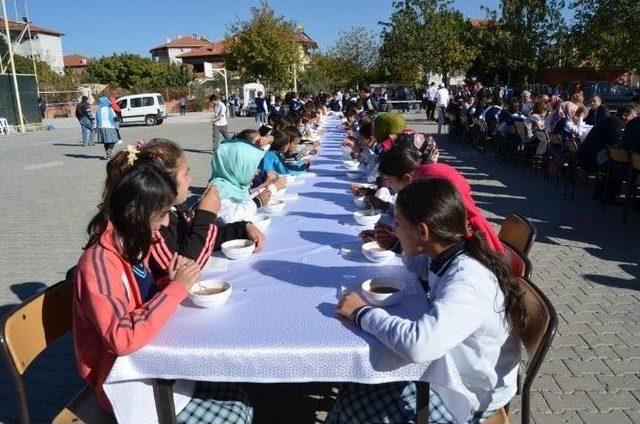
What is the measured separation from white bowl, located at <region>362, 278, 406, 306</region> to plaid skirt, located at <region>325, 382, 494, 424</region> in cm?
32

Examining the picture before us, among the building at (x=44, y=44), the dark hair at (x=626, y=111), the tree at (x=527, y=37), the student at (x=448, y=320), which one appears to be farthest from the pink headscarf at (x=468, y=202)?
the building at (x=44, y=44)

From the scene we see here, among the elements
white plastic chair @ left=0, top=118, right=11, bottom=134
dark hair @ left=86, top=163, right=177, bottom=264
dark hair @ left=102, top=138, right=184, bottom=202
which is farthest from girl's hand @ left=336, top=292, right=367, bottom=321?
white plastic chair @ left=0, top=118, right=11, bottom=134

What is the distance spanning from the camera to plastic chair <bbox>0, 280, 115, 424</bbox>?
1785 millimetres

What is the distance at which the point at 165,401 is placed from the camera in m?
1.75

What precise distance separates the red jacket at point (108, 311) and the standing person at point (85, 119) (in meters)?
15.5

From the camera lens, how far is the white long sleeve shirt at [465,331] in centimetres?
157

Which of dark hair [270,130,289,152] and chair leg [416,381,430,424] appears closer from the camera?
chair leg [416,381,430,424]

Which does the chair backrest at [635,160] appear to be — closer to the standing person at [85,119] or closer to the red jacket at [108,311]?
the red jacket at [108,311]

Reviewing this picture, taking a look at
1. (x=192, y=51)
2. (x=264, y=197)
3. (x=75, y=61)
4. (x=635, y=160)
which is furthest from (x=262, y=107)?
(x=75, y=61)

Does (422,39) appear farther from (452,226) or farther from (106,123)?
(452,226)

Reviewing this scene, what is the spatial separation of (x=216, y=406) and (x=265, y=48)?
3351 cm

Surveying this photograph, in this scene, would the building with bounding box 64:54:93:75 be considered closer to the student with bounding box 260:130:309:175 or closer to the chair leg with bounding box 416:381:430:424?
the student with bounding box 260:130:309:175

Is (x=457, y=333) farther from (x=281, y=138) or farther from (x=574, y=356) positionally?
(x=281, y=138)

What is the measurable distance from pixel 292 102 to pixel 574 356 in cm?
1667
